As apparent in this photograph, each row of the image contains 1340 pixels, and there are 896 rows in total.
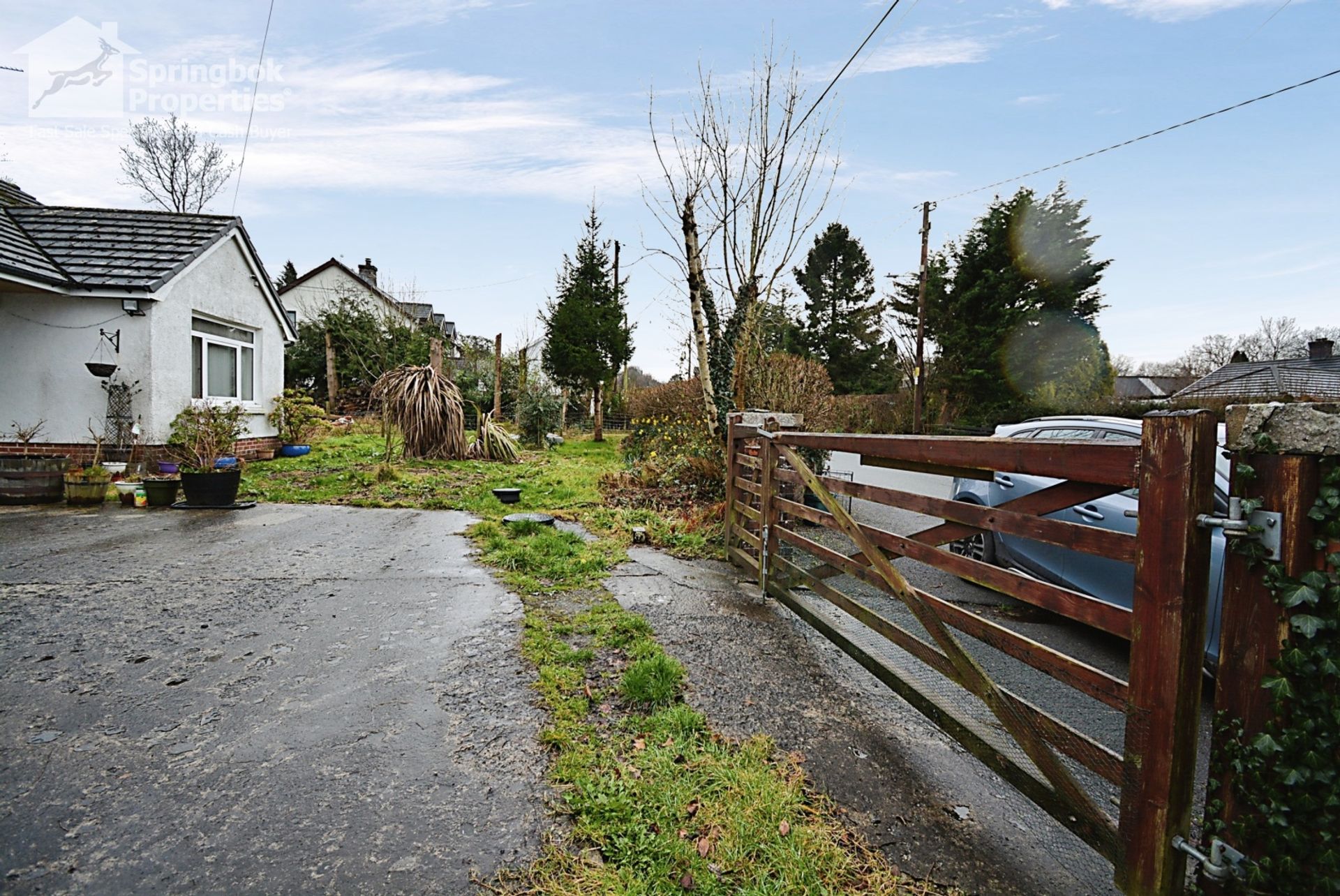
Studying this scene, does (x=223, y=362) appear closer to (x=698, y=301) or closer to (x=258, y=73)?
(x=258, y=73)

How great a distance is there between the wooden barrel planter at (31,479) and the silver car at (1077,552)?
32.8 ft

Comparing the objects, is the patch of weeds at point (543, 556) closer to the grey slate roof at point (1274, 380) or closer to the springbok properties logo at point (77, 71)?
the springbok properties logo at point (77, 71)

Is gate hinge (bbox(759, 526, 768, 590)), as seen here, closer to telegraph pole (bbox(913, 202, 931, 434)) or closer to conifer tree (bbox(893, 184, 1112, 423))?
telegraph pole (bbox(913, 202, 931, 434))

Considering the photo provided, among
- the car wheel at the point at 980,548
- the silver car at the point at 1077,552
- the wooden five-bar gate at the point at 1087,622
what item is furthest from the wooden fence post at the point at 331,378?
the wooden five-bar gate at the point at 1087,622

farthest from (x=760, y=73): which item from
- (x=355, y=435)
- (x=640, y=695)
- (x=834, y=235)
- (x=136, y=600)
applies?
(x=834, y=235)

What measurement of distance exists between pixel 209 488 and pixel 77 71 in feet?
24.2

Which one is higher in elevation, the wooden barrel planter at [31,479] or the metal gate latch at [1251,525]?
the metal gate latch at [1251,525]

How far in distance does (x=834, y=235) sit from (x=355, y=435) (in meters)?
24.2

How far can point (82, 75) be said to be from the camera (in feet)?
30.5

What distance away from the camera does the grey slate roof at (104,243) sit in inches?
328

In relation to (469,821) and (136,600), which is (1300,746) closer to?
(469,821)

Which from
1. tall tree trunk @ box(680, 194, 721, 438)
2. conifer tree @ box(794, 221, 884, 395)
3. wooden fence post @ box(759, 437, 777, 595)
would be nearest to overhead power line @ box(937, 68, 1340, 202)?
tall tree trunk @ box(680, 194, 721, 438)

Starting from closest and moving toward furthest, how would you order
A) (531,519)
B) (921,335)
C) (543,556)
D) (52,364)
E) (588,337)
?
(543,556)
(531,519)
(52,364)
(588,337)
(921,335)

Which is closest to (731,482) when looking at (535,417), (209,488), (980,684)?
(980,684)
